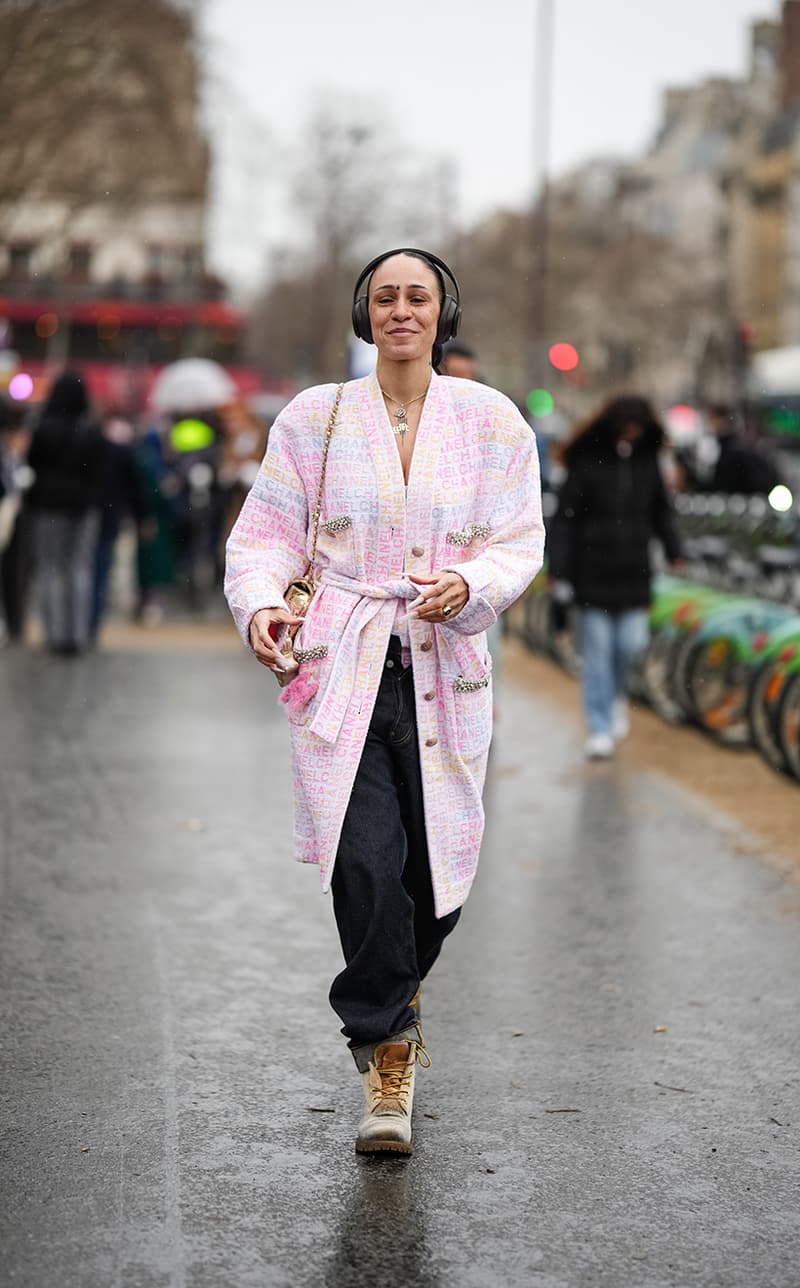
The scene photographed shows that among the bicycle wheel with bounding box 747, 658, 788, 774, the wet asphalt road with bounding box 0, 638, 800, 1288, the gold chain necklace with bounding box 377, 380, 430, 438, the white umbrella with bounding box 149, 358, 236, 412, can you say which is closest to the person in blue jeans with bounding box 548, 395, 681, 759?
the bicycle wheel with bounding box 747, 658, 788, 774

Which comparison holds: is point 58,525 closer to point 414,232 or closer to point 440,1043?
point 440,1043

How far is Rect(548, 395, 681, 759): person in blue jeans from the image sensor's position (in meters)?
10.8

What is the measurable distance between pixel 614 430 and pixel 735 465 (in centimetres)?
662

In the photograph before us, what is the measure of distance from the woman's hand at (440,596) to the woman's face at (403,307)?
1.82 feet

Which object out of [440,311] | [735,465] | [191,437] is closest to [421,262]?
[440,311]

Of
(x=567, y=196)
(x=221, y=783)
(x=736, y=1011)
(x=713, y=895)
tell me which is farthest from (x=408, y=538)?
(x=567, y=196)

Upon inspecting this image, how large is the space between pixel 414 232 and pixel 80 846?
4857 cm

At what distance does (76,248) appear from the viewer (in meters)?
44.2

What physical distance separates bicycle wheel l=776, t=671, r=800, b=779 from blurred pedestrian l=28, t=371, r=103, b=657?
6.88 meters

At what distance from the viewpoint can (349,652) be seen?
4617 millimetres

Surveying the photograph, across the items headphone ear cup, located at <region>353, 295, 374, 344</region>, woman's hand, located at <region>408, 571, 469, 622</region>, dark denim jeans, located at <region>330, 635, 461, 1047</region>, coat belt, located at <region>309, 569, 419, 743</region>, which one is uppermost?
headphone ear cup, located at <region>353, 295, 374, 344</region>

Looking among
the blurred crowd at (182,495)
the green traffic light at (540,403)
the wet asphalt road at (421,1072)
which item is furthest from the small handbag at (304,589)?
the green traffic light at (540,403)

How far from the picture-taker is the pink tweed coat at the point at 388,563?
462cm

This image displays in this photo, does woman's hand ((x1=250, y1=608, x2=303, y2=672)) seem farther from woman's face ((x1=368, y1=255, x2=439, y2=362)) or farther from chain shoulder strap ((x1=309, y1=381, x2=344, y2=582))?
woman's face ((x1=368, y1=255, x2=439, y2=362))
